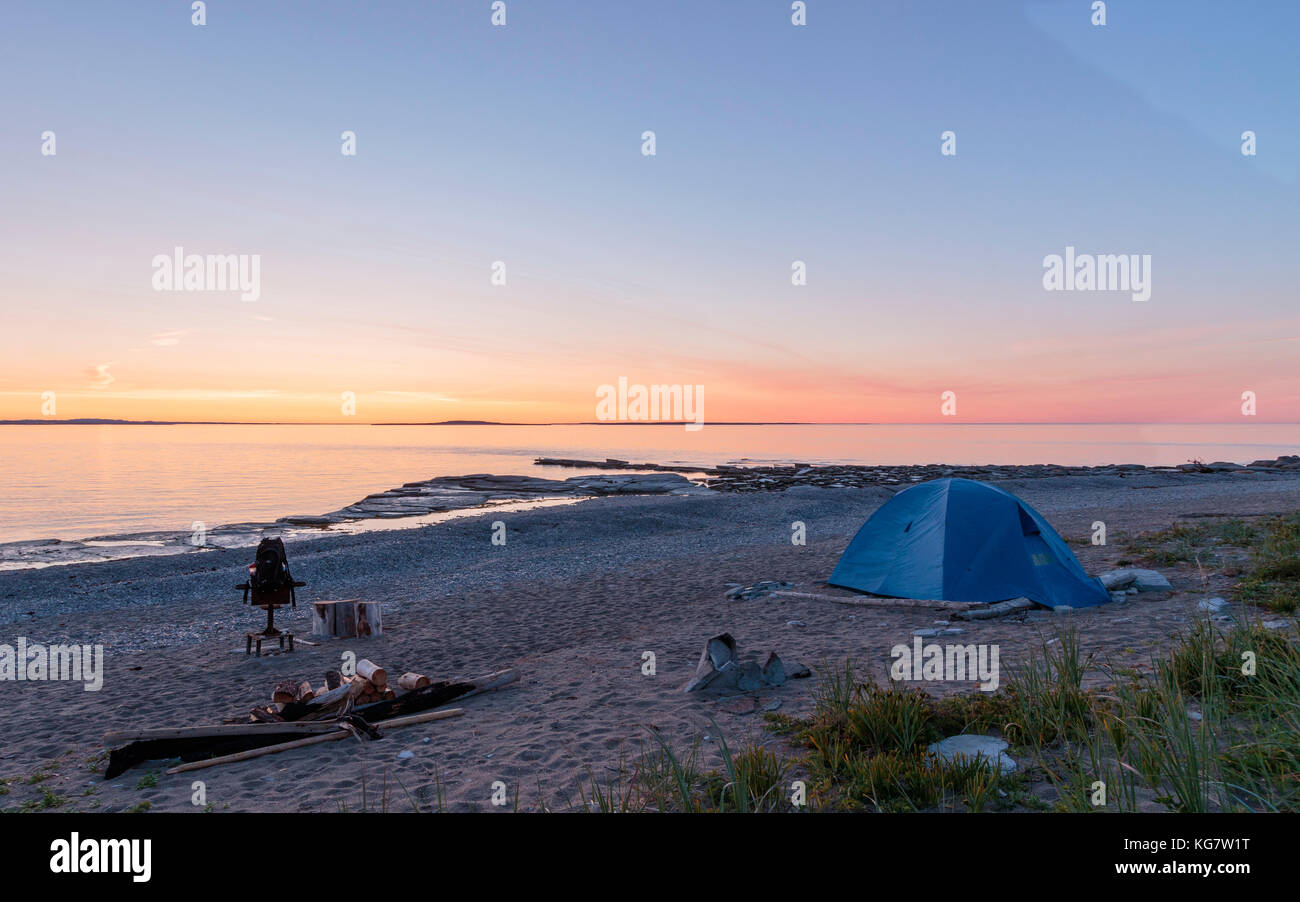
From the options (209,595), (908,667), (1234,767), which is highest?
(1234,767)

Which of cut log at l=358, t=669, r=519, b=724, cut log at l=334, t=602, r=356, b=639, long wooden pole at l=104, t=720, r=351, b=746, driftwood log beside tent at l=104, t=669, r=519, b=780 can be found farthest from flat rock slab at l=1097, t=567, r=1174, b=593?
cut log at l=334, t=602, r=356, b=639

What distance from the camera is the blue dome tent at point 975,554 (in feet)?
38.4

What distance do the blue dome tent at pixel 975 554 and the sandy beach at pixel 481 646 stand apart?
59cm

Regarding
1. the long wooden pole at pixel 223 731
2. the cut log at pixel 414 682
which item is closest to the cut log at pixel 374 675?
the cut log at pixel 414 682

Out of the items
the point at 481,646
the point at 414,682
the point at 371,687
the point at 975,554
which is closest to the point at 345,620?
the point at 481,646

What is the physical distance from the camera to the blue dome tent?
11695 mm

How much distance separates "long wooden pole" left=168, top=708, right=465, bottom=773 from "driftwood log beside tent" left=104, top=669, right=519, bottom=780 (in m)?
0.05

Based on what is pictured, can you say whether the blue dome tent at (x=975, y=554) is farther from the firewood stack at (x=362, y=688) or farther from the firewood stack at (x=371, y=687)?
the firewood stack at (x=371, y=687)

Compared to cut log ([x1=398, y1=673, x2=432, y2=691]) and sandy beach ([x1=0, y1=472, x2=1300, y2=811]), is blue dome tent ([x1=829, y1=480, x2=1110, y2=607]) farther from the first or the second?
cut log ([x1=398, y1=673, x2=432, y2=691])

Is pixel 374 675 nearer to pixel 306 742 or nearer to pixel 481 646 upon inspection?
pixel 306 742
